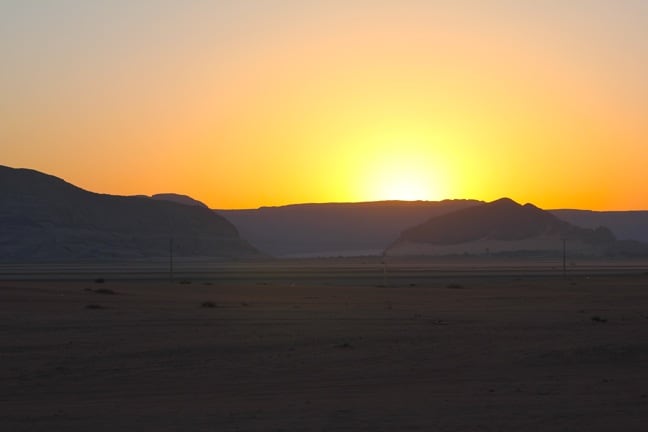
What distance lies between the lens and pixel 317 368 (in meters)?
19.9

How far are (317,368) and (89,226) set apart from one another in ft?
536

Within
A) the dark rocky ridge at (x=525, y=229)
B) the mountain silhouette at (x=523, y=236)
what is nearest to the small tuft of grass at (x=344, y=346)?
the mountain silhouette at (x=523, y=236)

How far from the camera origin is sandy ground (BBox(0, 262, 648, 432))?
14180 millimetres

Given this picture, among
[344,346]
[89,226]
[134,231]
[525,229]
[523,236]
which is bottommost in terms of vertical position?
[344,346]

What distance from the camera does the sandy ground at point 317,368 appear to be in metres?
14.2

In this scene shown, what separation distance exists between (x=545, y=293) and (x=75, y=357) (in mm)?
32364

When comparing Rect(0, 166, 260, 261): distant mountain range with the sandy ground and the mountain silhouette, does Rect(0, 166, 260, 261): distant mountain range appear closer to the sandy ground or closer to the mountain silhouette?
the mountain silhouette

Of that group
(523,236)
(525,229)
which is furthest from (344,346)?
(525,229)

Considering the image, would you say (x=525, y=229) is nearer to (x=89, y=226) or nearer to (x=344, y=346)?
(x=89, y=226)

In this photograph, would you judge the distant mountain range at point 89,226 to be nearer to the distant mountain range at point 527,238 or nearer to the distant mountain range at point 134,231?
the distant mountain range at point 134,231

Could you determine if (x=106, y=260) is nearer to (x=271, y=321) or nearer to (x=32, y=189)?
(x=32, y=189)

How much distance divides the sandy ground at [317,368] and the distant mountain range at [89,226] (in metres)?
132

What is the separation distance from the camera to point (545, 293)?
4988 cm

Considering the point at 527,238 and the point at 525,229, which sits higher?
the point at 525,229
